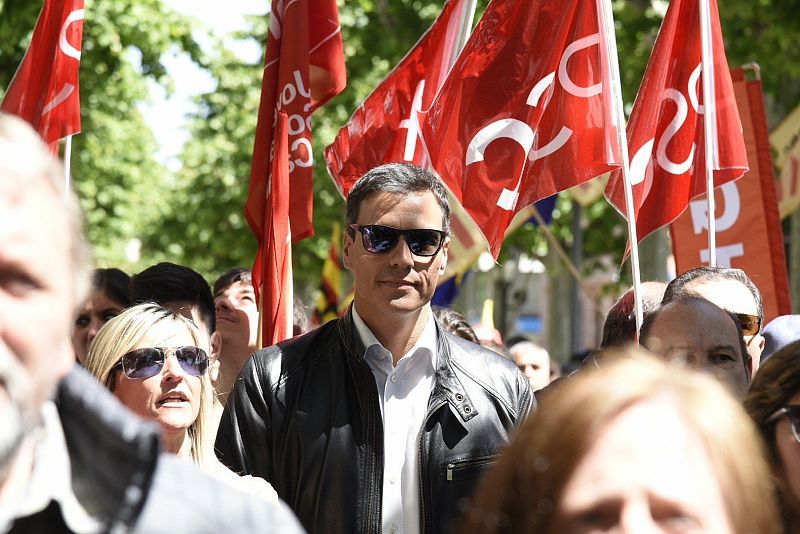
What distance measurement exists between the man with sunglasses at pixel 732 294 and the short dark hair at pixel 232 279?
2.41m

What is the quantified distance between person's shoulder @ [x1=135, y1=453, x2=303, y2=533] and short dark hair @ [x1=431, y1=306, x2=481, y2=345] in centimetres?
430

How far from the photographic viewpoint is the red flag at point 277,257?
5.42 meters

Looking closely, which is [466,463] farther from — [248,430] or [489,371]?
[248,430]

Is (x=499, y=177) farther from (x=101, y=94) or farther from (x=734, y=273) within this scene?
(x=101, y=94)

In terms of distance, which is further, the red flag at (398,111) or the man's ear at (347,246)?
the red flag at (398,111)

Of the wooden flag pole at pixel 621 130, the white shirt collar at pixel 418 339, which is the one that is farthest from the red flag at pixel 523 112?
the white shirt collar at pixel 418 339

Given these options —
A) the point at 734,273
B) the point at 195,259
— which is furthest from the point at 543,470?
the point at 195,259

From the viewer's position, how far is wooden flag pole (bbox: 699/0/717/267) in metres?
5.24

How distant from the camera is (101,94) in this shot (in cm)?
1398

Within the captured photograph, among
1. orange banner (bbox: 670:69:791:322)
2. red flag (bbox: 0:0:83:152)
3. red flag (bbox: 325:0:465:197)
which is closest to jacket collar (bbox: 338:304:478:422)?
red flag (bbox: 325:0:465:197)

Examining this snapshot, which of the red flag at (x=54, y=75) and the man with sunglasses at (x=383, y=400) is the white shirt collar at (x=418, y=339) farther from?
the red flag at (x=54, y=75)

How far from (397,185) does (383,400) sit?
707 mm

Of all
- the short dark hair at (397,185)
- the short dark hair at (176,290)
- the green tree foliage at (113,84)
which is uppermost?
the green tree foliage at (113,84)

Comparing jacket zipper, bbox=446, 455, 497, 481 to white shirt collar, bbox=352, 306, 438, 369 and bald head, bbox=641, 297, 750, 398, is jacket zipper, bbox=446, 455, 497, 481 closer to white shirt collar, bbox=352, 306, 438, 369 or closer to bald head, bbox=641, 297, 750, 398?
white shirt collar, bbox=352, 306, 438, 369
